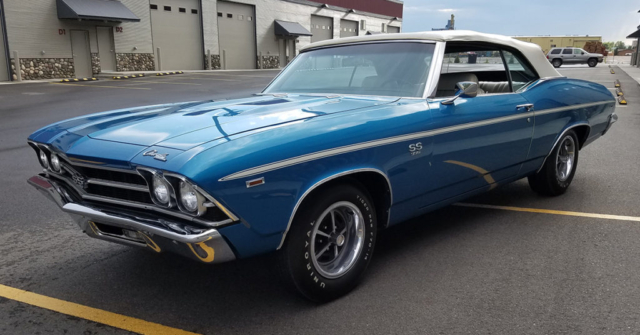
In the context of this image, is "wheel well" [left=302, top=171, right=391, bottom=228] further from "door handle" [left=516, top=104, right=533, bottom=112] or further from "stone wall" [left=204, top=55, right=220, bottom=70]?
"stone wall" [left=204, top=55, right=220, bottom=70]

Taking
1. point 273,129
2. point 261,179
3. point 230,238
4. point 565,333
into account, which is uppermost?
point 273,129

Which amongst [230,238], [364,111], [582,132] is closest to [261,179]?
[230,238]

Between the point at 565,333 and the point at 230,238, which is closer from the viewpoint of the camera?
the point at 230,238

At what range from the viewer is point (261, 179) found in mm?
2479

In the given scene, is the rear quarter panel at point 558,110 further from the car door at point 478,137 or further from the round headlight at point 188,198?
the round headlight at point 188,198

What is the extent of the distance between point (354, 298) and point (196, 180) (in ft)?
4.24

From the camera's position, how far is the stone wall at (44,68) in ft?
72.9

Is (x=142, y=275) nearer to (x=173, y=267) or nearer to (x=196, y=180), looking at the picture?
(x=173, y=267)

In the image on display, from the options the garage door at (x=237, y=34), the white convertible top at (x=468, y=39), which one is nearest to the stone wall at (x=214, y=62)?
the garage door at (x=237, y=34)

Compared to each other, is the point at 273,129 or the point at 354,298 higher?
the point at 273,129

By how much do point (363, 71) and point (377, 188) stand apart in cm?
116

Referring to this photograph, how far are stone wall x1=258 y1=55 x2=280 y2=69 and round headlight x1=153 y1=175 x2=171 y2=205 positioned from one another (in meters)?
35.8

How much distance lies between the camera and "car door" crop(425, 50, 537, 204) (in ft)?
11.5

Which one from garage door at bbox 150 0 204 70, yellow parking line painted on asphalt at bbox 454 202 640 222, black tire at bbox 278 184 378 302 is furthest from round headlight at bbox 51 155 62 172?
garage door at bbox 150 0 204 70
